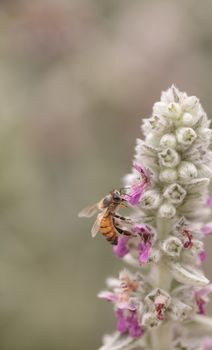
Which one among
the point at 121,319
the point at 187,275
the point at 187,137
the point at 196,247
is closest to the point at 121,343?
the point at 121,319

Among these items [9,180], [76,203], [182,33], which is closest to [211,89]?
[182,33]

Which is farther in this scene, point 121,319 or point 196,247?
point 121,319

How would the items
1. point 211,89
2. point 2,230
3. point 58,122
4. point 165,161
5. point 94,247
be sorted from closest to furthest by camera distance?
point 165,161 → point 2,230 → point 94,247 → point 58,122 → point 211,89

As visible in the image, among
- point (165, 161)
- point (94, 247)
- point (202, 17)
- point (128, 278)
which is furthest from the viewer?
point (202, 17)

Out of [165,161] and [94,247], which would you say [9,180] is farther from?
[165,161]

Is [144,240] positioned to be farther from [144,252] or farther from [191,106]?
[191,106]

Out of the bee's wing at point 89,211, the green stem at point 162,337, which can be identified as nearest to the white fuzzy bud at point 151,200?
the green stem at point 162,337

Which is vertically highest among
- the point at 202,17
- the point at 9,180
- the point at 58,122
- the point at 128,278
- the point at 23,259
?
the point at 202,17
